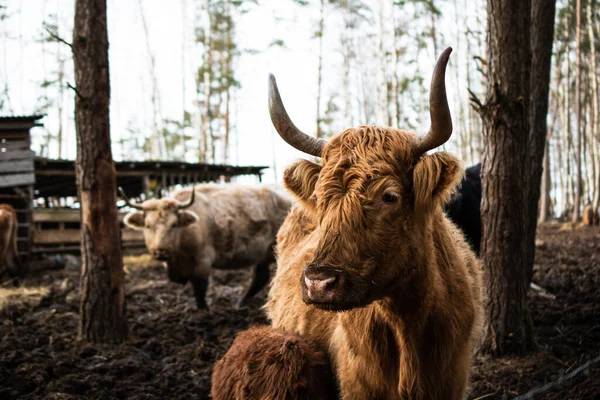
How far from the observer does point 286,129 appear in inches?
119

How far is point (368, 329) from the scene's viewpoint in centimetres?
301

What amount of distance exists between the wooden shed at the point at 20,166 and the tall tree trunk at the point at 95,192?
8.37m

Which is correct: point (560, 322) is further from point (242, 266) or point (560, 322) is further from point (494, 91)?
point (242, 266)

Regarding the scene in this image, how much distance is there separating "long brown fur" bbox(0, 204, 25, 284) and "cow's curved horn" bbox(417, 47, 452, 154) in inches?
405

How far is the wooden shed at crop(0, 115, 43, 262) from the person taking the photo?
13711mm

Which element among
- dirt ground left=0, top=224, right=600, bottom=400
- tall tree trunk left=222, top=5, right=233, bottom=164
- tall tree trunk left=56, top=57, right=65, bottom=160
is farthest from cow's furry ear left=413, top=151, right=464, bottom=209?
tall tree trunk left=56, top=57, right=65, bottom=160

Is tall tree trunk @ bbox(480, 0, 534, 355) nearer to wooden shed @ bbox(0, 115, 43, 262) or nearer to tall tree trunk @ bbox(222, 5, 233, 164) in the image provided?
wooden shed @ bbox(0, 115, 43, 262)

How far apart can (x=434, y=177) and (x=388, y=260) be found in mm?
502

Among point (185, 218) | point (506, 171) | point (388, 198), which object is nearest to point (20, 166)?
point (185, 218)

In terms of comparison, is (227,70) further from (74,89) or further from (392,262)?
(392,262)

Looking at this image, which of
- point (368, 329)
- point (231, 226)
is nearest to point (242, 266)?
point (231, 226)

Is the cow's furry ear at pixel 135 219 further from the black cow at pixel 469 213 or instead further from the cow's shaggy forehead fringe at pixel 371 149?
the cow's shaggy forehead fringe at pixel 371 149

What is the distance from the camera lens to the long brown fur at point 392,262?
259 centimetres

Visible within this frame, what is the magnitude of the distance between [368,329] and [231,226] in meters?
7.29
